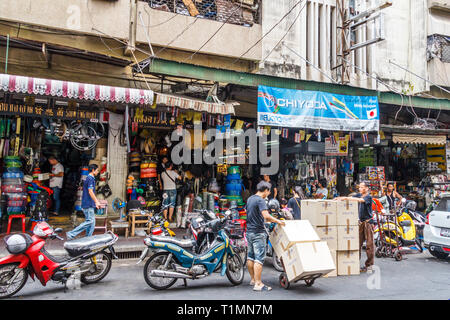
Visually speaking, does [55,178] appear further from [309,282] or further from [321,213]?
[309,282]

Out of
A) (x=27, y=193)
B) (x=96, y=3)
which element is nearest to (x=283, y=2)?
(x=96, y=3)

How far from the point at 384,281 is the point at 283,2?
10.6m

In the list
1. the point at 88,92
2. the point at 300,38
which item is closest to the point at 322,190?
the point at 300,38

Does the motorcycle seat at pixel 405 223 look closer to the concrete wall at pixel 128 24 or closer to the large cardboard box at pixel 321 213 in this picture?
the large cardboard box at pixel 321 213

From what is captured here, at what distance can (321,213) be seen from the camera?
6930mm

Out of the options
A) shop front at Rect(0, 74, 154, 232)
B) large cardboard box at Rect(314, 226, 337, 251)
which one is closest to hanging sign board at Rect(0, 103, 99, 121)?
shop front at Rect(0, 74, 154, 232)

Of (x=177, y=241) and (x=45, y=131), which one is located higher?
(x=45, y=131)

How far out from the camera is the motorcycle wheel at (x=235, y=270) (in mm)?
6216

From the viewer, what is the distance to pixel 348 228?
7051mm

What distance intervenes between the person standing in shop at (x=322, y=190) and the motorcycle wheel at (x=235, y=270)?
708 centimetres

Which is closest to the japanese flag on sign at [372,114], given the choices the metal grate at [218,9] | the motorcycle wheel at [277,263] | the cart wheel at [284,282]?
the metal grate at [218,9]

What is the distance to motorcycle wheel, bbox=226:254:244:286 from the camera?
20.4 ft

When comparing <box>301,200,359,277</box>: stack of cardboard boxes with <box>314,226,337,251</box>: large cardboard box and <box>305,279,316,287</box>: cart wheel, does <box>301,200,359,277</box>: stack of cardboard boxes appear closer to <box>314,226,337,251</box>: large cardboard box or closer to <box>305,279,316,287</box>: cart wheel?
<box>314,226,337,251</box>: large cardboard box

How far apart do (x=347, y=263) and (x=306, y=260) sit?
188 centimetres
